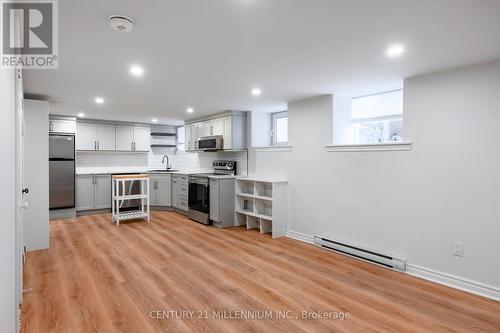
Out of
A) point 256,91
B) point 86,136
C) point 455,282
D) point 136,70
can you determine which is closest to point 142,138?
point 86,136

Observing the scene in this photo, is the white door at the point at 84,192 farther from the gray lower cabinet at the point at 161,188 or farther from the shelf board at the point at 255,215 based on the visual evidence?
the shelf board at the point at 255,215

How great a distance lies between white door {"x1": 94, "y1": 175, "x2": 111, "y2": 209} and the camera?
6.79 m

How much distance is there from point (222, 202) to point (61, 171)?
3.45 metres

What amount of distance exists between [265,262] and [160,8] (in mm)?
2994

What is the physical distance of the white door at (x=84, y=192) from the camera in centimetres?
654

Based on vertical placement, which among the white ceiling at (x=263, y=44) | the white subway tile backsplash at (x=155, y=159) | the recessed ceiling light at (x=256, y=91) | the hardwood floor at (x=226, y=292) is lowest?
the hardwood floor at (x=226, y=292)

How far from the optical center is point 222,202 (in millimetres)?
5504

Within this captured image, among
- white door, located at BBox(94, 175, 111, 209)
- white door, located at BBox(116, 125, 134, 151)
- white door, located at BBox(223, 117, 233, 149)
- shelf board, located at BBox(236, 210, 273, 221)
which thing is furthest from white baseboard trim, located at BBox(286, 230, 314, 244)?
white door, located at BBox(116, 125, 134, 151)

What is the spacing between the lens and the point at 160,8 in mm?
1868

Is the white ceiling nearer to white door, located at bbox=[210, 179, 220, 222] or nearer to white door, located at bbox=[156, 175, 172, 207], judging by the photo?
white door, located at bbox=[210, 179, 220, 222]

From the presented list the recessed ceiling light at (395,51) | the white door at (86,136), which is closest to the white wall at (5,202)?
the recessed ceiling light at (395,51)

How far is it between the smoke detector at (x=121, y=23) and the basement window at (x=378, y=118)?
321 cm

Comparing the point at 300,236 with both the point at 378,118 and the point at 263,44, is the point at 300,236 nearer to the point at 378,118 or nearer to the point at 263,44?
the point at 378,118

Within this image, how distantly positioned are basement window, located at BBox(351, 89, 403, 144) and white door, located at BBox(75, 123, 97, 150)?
5958mm
